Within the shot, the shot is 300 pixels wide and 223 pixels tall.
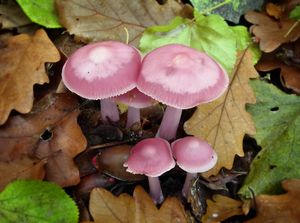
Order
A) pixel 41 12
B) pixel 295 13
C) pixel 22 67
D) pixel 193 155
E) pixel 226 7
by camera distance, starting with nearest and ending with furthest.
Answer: pixel 193 155
pixel 22 67
pixel 41 12
pixel 295 13
pixel 226 7

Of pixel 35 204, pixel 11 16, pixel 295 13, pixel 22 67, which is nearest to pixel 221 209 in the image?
pixel 35 204

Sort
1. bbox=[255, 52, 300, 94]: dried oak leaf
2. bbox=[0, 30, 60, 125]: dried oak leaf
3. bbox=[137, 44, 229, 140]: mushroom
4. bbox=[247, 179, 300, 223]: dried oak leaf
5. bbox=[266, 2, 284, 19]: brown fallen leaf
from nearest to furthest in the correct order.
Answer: bbox=[137, 44, 229, 140]: mushroom, bbox=[247, 179, 300, 223]: dried oak leaf, bbox=[0, 30, 60, 125]: dried oak leaf, bbox=[255, 52, 300, 94]: dried oak leaf, bbox=[266, 2, 284, 19]: brown fallen leaf

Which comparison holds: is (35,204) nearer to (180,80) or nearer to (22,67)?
(22,67)

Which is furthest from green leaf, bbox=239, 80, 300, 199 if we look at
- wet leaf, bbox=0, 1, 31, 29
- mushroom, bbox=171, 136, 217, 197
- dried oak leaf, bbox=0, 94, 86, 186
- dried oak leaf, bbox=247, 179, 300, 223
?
wet leaf, bbox=0, 1, 31, 29

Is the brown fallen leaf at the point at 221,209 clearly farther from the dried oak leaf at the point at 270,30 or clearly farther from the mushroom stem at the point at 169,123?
the dried oak leaf at the point at 270,30

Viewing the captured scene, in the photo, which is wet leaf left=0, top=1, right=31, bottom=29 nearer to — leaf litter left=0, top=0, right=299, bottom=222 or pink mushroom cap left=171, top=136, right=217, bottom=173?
leaf litter left=0, top=0, right=299, bottom=222

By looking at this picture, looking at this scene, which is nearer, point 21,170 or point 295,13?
point 21,170

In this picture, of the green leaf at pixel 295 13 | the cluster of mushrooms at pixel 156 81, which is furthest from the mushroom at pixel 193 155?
the green leaf at pixel 295 13
